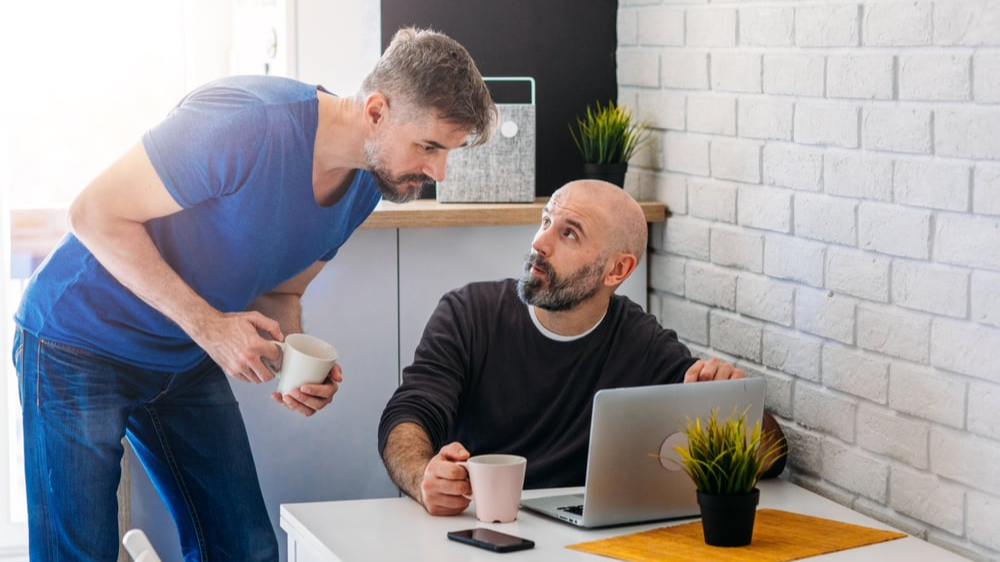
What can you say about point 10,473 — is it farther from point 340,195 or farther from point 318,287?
point 340,195

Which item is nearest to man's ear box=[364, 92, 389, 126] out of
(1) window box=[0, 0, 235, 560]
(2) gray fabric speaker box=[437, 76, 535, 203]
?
(2) gray fabric speaker box=[437, 76, 535, 203]

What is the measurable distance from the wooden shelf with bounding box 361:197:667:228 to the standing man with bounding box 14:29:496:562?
1.62ft

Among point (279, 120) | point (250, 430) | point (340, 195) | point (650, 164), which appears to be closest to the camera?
point (279, 120)

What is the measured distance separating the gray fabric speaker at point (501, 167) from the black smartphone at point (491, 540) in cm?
128

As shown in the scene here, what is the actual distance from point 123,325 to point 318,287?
28.7 inches

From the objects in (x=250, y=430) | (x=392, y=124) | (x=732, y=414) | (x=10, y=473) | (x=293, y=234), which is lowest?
(x=10, y=473)

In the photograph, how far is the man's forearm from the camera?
6.73ft

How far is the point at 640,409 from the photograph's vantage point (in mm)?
1864

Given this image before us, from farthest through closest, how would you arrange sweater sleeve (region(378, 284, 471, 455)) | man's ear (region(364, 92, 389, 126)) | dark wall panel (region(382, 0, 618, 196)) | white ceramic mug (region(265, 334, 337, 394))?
dark wall panel (region(382, 0, 618, 196)) → sweater sleeve (region(378, 284, 471, 455)) → man's ear (region(364, 92, 389, 126)) → white ceramic mug (region(265, 334, 337, 394))

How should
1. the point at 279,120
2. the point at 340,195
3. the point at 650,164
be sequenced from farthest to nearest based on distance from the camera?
the point at 650,164
the point at 340,195
the point at 279,120

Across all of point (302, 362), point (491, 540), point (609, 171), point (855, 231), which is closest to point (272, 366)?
point (302, 362)

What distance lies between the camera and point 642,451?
1898mm

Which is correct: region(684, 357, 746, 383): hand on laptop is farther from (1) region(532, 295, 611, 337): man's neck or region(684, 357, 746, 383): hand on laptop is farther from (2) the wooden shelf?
(2) the wooden shelf

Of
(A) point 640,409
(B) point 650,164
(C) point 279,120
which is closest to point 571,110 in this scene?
(B) point 650,164
